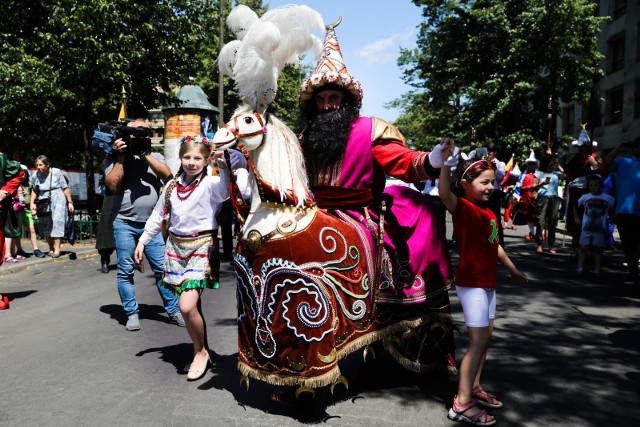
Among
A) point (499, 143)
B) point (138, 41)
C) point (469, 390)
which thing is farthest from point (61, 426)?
point (499, 143)

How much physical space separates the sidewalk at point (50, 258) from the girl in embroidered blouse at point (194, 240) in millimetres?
6840

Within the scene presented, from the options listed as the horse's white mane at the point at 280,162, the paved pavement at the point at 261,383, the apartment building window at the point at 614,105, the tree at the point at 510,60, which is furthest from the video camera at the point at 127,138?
the apartment building window at the point at 614,105

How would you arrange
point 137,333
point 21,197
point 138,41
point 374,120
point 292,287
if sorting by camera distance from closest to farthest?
point 292,287, point 374,120, point 137,333, point 21,197, point 138,41

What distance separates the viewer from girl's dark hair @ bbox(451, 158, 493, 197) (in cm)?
365

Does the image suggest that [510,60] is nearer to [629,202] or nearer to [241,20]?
[629,202]

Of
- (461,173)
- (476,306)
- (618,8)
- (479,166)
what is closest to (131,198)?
(461,173)

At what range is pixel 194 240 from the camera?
14.4 ft

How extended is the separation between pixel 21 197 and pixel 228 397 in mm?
9689

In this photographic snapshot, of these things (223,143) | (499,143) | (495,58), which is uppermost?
(495,58)

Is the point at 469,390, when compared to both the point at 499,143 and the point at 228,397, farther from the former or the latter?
the point at 499,143

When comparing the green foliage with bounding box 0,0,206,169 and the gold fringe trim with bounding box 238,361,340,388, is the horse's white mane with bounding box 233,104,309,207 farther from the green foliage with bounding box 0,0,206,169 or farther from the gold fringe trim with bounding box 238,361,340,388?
the green foliage with bounding box 0,0,206,169

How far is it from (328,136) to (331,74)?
40 centimetres

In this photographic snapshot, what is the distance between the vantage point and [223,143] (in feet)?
11.0

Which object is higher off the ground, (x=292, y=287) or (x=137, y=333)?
(x=292, y=287)
